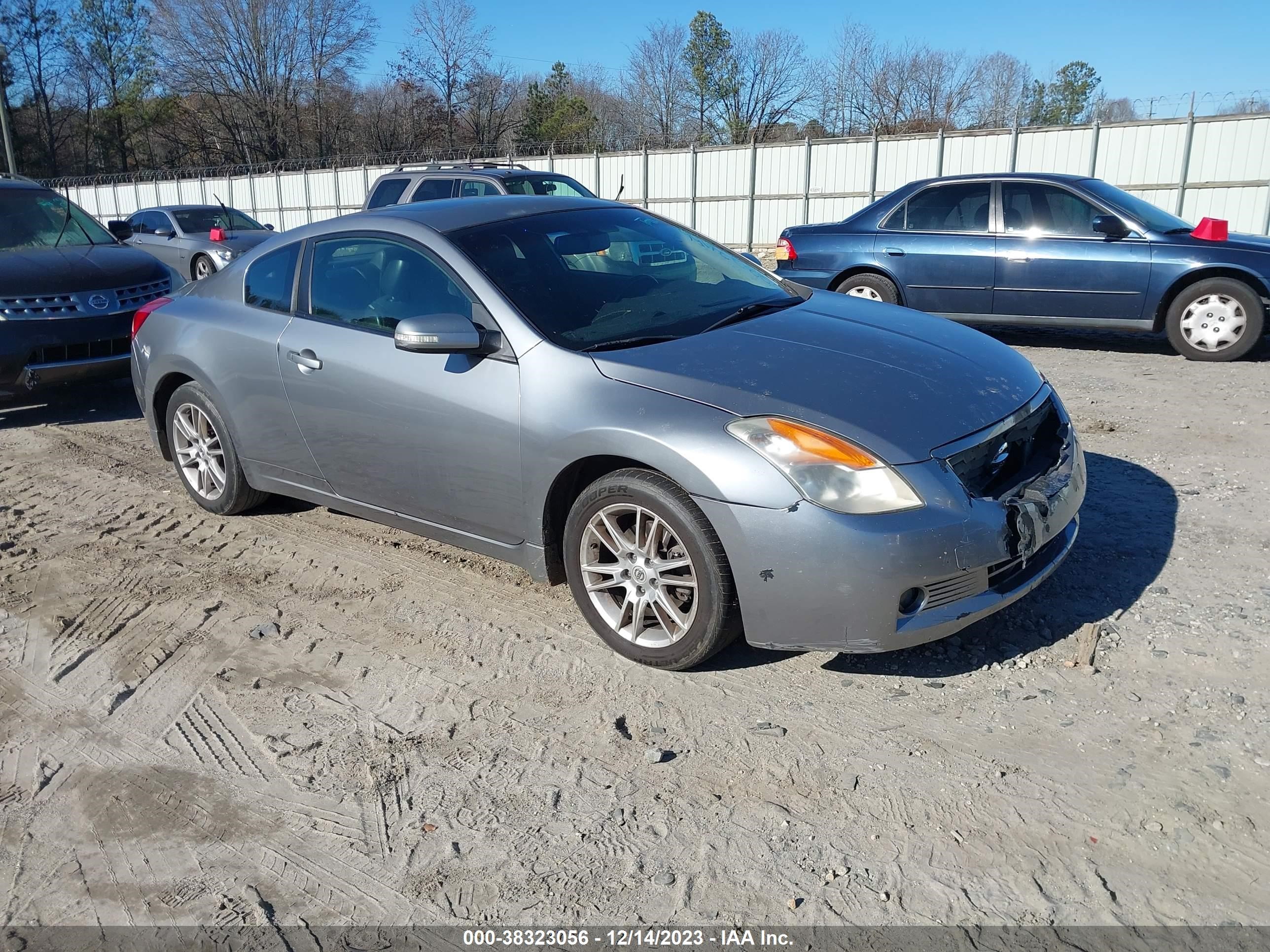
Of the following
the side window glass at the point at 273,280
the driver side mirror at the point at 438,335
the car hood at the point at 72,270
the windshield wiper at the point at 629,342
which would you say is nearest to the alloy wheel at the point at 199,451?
the side window glass at the point at 273,280

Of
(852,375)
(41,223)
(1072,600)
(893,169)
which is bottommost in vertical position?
(1072,600)

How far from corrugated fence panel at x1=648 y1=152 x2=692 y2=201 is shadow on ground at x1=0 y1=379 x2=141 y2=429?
53.2 feet

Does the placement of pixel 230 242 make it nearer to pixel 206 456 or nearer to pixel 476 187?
pixel 476 187

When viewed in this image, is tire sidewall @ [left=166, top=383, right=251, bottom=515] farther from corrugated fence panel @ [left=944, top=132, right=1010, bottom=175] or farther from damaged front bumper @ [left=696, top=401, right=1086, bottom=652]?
corrugated fence panel @ [left=944, top=132, right=1010, bottom=175]

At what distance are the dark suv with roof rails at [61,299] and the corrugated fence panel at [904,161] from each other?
15.8 metres

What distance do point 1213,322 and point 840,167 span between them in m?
13.8

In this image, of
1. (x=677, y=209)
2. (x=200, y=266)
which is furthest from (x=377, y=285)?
(x=677, y=209)

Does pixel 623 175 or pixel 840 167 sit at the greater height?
pixel 840 167

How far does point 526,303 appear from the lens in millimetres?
4039

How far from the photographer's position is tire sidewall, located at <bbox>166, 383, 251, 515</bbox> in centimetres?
527

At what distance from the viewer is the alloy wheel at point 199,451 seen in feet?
17.9

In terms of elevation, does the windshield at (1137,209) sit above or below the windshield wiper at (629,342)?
above

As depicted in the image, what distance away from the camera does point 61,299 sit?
765 centimetres

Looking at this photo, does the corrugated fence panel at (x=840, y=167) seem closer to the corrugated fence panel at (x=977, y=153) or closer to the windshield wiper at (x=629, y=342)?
the corrugated fence panel at (x=977, y=153)
